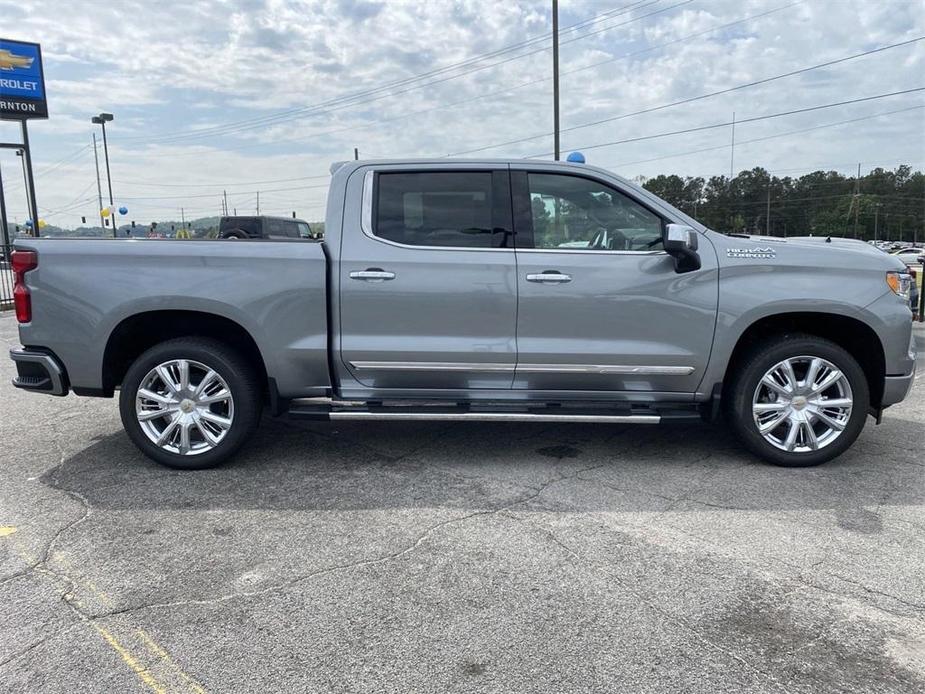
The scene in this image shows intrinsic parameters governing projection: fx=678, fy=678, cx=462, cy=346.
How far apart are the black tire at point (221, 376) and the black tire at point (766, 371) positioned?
10.3 ft

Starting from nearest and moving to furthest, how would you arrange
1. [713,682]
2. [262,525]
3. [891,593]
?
[713,682] < [891,593] < [262,525]

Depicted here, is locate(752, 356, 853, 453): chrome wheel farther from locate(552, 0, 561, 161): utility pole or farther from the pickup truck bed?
locate(552, 0, 561, 161): utility pole

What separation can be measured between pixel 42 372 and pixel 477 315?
2.84 metres

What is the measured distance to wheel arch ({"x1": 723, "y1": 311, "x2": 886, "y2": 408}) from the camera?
445 centimetres

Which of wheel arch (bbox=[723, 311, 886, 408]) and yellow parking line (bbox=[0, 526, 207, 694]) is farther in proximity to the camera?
wheel arch (bbox=[723, 311, 886, 408])

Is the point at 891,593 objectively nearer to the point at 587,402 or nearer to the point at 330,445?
the point at 587,402

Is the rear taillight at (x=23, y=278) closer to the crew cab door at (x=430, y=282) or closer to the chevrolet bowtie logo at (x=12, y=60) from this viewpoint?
the crew cab door at (x=430, y=282)

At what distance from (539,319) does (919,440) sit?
3152 millimetres

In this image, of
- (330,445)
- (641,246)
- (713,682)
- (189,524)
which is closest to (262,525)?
(189,524)

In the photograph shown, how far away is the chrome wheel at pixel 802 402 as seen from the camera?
4.36m

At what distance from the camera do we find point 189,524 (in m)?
3.66

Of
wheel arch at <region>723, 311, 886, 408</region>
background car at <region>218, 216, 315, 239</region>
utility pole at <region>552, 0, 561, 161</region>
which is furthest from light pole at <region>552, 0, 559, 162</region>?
wheel arch at <region>723, 311, 886, 408</region>

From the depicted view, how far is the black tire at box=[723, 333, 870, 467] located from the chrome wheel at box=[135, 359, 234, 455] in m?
3.30

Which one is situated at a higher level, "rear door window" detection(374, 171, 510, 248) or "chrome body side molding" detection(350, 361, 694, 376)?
"rear door window" detection(374, 171, 510, 248)
